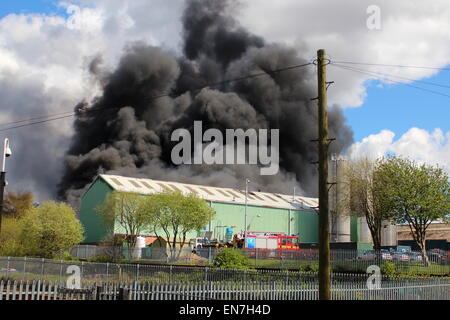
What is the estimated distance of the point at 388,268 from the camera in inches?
1164

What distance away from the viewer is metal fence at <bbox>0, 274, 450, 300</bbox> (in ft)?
46.2

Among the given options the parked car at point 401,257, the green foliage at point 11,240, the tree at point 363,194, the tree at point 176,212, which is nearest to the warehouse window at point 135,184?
the tree at point 176,212

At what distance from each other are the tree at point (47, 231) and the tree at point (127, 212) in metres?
6.66

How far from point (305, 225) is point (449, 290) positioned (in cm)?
A: 5276

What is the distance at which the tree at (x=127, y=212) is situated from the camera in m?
51.4

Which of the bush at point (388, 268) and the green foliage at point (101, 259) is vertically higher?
the bush at point (388, 268)

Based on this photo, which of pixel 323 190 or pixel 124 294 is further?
pixel 323 190

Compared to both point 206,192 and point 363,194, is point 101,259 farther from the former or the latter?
point 363,194

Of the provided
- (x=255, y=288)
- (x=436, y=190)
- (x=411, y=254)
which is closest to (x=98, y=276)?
(x=255, y=288)

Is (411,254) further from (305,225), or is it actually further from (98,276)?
(305,225)

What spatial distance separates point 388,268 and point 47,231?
29286 mm

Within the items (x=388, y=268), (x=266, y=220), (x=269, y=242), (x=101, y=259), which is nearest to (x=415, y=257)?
(x=388, y=268)

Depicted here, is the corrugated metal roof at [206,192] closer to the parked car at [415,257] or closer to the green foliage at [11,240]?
the green foliage at [11,240]
